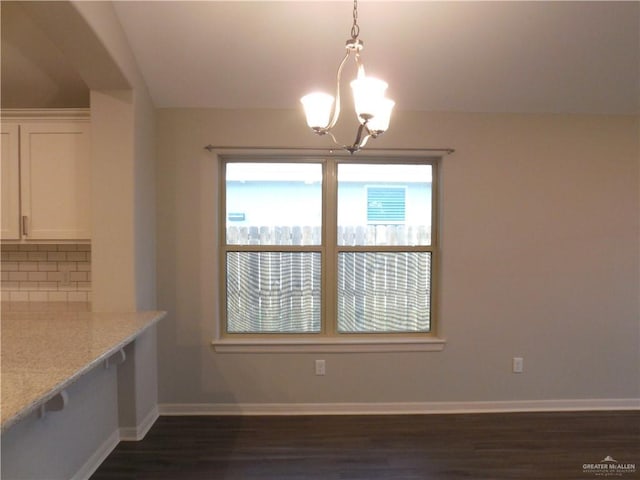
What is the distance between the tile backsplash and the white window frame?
1.01 meters

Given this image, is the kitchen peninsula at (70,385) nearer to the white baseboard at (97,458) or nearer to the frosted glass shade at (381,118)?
the white baseboard at (97,458)

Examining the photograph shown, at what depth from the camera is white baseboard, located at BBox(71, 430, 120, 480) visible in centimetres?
193

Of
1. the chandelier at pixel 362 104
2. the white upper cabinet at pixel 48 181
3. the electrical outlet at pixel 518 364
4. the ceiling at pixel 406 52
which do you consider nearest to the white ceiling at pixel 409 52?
the ceiling at pixel 406 52

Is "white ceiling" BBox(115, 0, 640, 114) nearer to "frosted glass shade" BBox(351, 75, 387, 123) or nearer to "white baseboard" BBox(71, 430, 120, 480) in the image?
"frosted glass shade" BBox(351, 75, 387, 123)

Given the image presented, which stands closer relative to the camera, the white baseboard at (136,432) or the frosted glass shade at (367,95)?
the frosted glass shade at (367,95)

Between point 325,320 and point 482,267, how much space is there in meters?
1.32

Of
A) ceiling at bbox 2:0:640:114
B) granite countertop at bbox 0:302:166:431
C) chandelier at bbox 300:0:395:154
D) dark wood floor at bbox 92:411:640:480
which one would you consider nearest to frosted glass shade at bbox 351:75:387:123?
chandelier at bbox 300:0:395:154

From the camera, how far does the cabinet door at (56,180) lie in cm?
217

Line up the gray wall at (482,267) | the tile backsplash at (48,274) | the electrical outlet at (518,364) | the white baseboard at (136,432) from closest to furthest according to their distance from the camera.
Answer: the white baseboard at (136,432)
the tile backsplash at (48,274)
the gray wall at (482,267)
the electrical outlet at (518,364)

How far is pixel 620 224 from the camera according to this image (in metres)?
2.67

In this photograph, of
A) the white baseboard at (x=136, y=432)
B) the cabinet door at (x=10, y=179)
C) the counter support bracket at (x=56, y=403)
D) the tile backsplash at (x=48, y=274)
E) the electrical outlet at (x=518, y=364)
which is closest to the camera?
the counter support bracket at (x=56, y=403)

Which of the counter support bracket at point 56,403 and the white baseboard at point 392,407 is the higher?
the counter support bracket at point 56,403

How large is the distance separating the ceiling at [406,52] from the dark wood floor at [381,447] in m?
2.40

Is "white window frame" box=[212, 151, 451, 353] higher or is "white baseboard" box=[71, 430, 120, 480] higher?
"white window frame" box=[212, 151, 451, 353]
